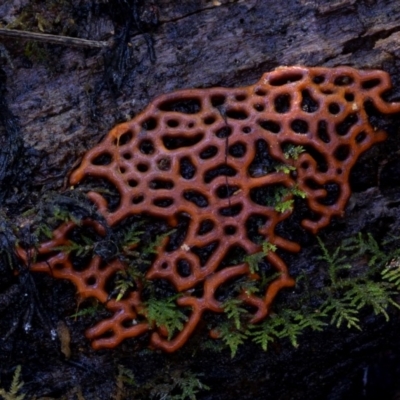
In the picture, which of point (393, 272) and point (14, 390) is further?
point (393, 272)

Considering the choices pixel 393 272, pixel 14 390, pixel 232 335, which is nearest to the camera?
pixel 14 390

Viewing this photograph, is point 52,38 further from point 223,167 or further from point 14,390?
point 14,390

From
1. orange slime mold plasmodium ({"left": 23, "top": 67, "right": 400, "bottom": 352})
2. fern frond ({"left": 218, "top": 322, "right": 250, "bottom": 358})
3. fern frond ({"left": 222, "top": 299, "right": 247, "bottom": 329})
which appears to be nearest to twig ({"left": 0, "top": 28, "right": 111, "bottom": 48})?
orange slime mold plasmodium ({"left": 23, "top": 67, "right": 400, "bottom": 352})

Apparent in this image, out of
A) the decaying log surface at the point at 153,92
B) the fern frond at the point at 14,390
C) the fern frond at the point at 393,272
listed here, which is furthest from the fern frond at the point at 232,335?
the fern frond at the point at 14,390

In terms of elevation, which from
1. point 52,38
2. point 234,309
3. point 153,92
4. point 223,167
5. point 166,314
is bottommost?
point 234,309

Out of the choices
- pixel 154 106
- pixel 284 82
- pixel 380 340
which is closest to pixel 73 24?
pixel 154 106

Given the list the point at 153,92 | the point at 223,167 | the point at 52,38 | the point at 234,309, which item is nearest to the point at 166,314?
the point at 234,309

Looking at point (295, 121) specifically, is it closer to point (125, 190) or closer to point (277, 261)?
point (277, 261)
